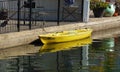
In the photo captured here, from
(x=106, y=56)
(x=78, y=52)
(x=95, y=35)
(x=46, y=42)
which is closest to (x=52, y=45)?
(x=46, y=42)

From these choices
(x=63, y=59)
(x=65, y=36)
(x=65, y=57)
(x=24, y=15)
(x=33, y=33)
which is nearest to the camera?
(x=63, y=59)

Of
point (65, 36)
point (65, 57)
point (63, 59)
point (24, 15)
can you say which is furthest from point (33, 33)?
point (24, 15)

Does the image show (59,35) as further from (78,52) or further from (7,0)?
(7,0)

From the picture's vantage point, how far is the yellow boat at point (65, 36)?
73.5 feet

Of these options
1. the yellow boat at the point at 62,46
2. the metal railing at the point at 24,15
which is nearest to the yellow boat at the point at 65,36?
the yellow boat at the point at 62,46

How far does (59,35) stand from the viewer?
2297 centimetres

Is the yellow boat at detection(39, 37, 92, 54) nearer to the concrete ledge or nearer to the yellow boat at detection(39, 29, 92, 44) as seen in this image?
the yellow boat at detection(39, 29, 92, 44)

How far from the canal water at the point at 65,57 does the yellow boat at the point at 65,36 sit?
0.72 ft

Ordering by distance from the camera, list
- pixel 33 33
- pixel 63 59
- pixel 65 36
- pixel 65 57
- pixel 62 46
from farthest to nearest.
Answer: pixel 65 36
pixel 62 46
pixel 33 33
pixel 65 57
pixel 63 59

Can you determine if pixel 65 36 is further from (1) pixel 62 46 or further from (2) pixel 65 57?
(2) pixel 65 57

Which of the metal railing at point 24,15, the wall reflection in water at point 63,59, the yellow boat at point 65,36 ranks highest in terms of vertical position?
the metal railing at point 24,15

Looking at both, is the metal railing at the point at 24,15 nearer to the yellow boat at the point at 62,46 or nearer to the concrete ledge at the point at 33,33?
the concrete ledge at the point at 33,33

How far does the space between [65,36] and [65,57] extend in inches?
130

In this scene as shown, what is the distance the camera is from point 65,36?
23312 millimetres
